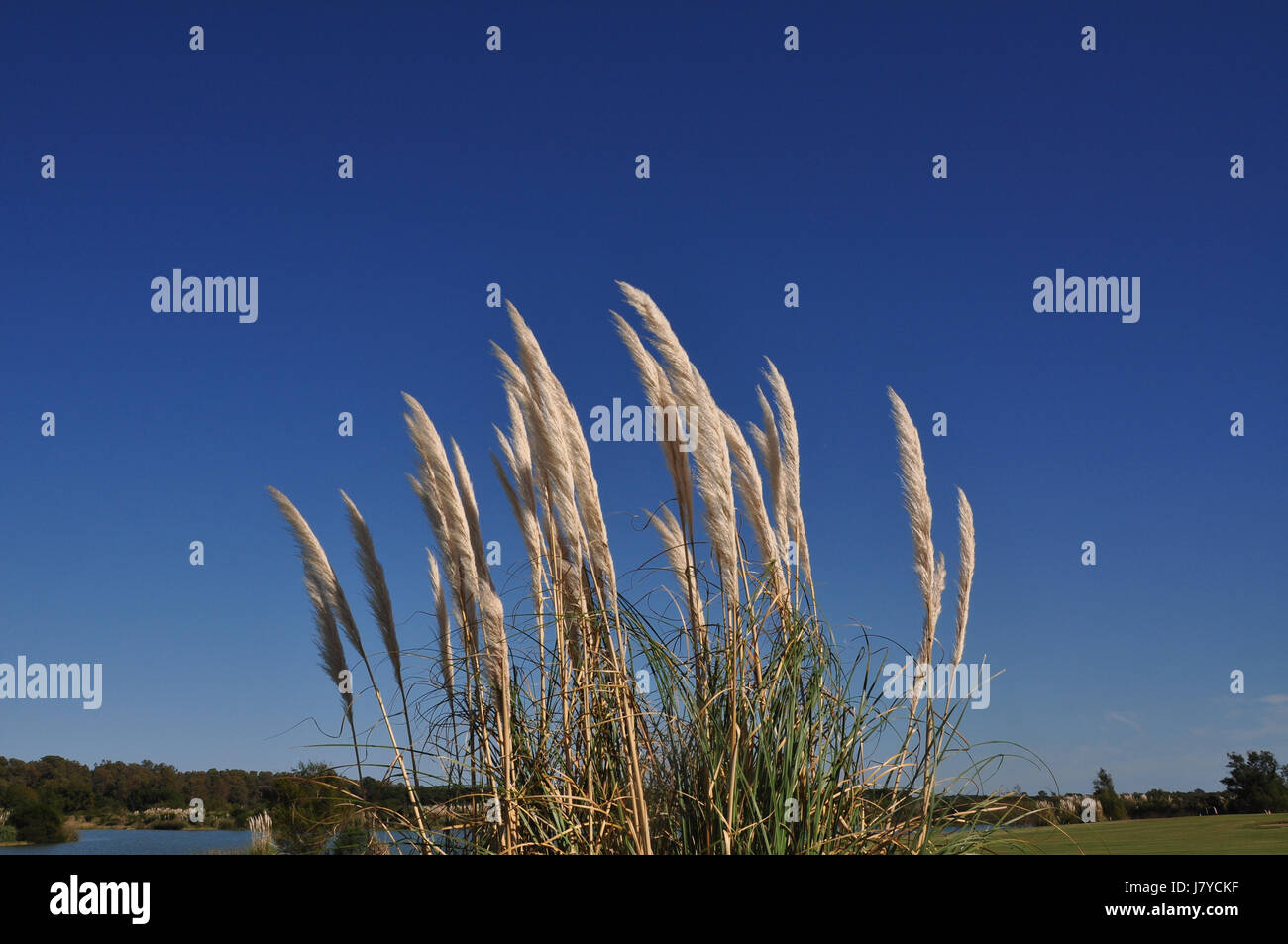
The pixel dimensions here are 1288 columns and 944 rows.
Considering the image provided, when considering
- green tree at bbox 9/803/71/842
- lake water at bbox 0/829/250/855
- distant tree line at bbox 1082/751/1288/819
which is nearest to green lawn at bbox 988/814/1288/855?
distant tree line at bbox 1082/751/1288/819

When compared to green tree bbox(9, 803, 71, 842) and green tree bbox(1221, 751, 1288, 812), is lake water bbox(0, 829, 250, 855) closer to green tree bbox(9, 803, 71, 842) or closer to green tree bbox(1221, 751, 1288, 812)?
green tree bbox(9, 803, 71, 842)

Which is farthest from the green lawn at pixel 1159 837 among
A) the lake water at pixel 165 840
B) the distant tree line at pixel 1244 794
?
the lake water at pixel 165 840

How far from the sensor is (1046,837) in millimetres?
3324

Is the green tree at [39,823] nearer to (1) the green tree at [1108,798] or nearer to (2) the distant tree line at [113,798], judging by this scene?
(2) the distant tree line at [113,798]

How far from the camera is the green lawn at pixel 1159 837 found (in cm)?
322

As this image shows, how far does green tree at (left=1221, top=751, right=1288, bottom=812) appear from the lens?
14.2 ft

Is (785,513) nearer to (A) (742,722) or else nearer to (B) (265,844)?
(A) (742,722)

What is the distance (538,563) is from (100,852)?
1.57m

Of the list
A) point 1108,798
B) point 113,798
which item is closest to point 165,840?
point 113,798

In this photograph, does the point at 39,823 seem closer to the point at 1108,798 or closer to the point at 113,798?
the point at 113,798

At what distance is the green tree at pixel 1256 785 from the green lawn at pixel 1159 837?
0.07m

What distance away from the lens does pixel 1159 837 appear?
160 inches

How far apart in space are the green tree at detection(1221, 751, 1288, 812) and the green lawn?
0.07 meters
